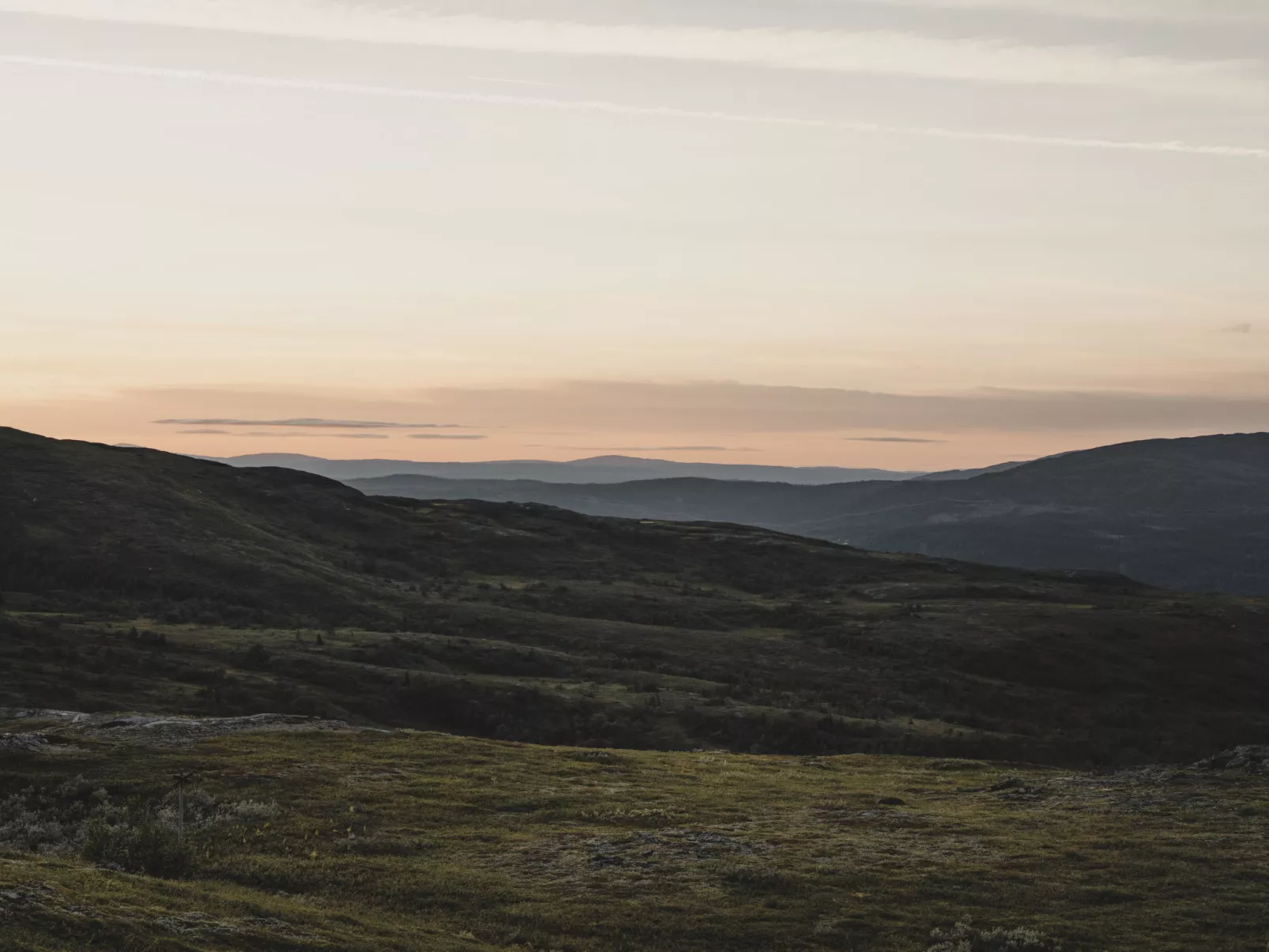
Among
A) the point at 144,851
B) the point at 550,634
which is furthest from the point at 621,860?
the point at 550,634

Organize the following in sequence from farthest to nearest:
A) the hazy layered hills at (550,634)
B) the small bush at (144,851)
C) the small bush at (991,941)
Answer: the hazy layered hills at (550,634)
the small bush at (144,851)
the small bush at (991,941)

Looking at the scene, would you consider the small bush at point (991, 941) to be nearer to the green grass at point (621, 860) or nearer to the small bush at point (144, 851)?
the green grass at point (621, 860)

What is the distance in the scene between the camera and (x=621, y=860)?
113ft

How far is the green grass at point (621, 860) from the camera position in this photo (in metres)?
25.7

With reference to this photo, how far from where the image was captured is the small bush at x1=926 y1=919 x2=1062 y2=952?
2700cm

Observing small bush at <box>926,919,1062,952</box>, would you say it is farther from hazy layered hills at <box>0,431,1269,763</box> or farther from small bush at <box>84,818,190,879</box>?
hazy layered hills at <box>0,431,1269,763</box>

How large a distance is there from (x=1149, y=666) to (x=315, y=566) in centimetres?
10134

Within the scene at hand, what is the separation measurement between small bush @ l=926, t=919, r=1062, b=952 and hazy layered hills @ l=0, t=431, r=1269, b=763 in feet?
156


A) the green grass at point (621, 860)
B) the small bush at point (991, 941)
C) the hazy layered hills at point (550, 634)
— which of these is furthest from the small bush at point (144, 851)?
the hazy layered hills at point (550, 634)

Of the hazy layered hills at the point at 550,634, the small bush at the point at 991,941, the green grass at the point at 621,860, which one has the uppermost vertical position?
the small bush at the point at 991,941

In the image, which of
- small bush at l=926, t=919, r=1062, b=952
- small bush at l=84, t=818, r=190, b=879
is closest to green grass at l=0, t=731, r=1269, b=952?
small bush at l=926, t=919, r=1062, b=952

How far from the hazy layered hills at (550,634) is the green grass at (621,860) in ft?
87.6

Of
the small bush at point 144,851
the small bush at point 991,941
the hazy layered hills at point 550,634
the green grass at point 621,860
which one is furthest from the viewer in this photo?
the hazy layered hills at point 550,634

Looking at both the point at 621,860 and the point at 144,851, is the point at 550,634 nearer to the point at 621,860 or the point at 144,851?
the point at 621,860
